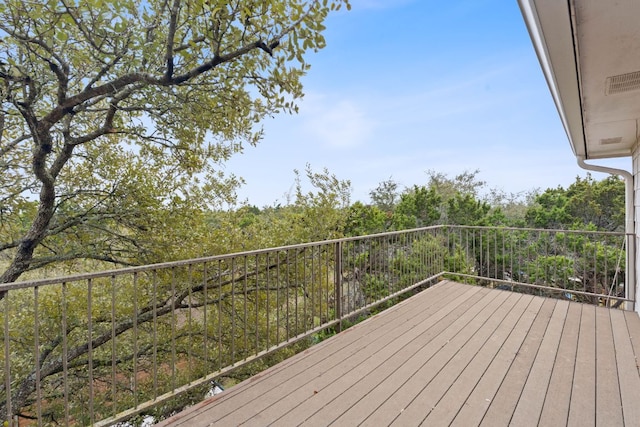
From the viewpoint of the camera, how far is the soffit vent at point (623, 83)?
2.06 metres

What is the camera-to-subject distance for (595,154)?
15.5 feet

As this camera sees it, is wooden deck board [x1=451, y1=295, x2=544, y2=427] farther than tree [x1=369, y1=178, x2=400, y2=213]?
No

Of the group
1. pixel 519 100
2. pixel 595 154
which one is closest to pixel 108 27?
pixel 595 154

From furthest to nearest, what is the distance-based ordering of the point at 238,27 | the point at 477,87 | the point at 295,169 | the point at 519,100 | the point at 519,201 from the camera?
the point at 519,201 < the point at 519,100 < the point at 477,87 < the point at 295,169 < the point at 238,27

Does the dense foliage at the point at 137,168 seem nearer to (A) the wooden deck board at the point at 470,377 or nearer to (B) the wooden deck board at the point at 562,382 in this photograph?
(A) the wooden deck board at the point at 470,377

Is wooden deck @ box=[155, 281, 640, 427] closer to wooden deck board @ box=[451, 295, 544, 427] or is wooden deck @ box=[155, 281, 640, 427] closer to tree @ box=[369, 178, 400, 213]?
wooden deck board @ box=[451, 295, 544, 427]

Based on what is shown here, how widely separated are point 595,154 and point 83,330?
816cm

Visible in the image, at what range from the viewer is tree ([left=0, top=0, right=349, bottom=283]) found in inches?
110

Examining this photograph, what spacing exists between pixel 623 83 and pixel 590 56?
0.66 metres

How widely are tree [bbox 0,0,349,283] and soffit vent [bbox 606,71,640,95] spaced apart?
6.88 feet

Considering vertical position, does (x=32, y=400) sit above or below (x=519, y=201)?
below

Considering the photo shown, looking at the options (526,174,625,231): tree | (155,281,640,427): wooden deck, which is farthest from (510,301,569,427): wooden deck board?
(526,174,625,231): tree

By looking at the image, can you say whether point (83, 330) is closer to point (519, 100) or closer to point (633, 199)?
point (633, 199)

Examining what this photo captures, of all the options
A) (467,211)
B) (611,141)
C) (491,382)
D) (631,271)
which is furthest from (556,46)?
(467,211)
